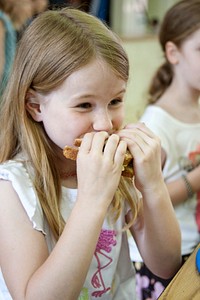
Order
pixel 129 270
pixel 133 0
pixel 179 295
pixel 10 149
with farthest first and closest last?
pixel 133 0 < pixel 129 270 < pixel 10 149 < pixel 179 295

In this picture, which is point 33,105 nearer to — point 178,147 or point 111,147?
point 111,147

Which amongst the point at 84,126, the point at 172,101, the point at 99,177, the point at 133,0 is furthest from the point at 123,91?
the point at 133,0

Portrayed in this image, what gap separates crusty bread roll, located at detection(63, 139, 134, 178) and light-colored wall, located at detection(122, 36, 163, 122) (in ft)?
7.61

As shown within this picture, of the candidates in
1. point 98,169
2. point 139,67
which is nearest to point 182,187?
point 98,169

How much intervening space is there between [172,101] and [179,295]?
97 centimetres

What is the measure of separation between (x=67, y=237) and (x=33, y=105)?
0.32 m

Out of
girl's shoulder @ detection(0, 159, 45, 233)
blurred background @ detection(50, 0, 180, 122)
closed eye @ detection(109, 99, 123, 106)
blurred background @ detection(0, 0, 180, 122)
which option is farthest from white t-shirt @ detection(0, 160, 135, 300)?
blurred background @ detection(50, 0, 180, 122)

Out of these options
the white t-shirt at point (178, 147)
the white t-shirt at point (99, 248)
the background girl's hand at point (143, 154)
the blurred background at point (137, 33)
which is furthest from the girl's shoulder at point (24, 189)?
the blurred background at point (137, 33)

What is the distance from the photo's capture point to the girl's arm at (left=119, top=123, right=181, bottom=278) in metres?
1.00

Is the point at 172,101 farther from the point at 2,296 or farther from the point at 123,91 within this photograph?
the point at 2,296

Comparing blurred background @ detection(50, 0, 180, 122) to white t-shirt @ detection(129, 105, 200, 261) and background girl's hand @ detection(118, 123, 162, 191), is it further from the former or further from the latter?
background girl's hand @ detection(118, 123, 162, 191)

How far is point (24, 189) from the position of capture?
0.98 metres

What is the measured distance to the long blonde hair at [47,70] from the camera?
100cm

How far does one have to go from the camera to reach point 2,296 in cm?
104
